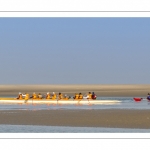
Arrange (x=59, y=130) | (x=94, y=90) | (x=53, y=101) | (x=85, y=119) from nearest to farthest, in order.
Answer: (x=59, y=130) < (x=85, y=119) < (x=53, y=101) < (x=94, y=90)

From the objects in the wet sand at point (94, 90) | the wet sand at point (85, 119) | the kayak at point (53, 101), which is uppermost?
the wet sand at point (94, 90)

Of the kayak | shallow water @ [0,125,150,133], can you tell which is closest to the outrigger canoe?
the kayak

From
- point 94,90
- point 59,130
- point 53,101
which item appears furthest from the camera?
point 94,90

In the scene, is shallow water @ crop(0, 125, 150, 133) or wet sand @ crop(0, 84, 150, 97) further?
wet sand @ crop(0, 84, 150, 97)

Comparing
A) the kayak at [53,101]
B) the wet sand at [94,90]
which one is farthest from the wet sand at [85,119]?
the wet sand at [94,90]

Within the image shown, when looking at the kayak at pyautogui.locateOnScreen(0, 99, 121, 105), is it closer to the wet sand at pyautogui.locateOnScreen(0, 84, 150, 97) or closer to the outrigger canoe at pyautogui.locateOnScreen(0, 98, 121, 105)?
the outrigger canoe at pyautogui.locateOnScreen(0, 98, 121, 105)

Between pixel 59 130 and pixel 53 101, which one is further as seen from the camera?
pixel 53 101

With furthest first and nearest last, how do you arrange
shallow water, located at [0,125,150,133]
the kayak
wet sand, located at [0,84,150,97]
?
wet sand, located at [0,84,150,97]
the kayak
shallow water, located at [0,125,150,133]

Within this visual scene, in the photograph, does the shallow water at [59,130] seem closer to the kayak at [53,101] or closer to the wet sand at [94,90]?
the kayak at [53,101]

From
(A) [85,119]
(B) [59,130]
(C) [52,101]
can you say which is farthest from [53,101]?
(B) [59,130]

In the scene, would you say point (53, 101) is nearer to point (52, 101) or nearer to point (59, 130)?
point (52, 101)

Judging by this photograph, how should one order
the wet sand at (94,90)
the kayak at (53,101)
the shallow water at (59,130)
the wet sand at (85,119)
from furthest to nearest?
the wet sand at (94,90) → the kayak at (53,101) → the wet sand at (85,119) → the shallow water at (59,130)
